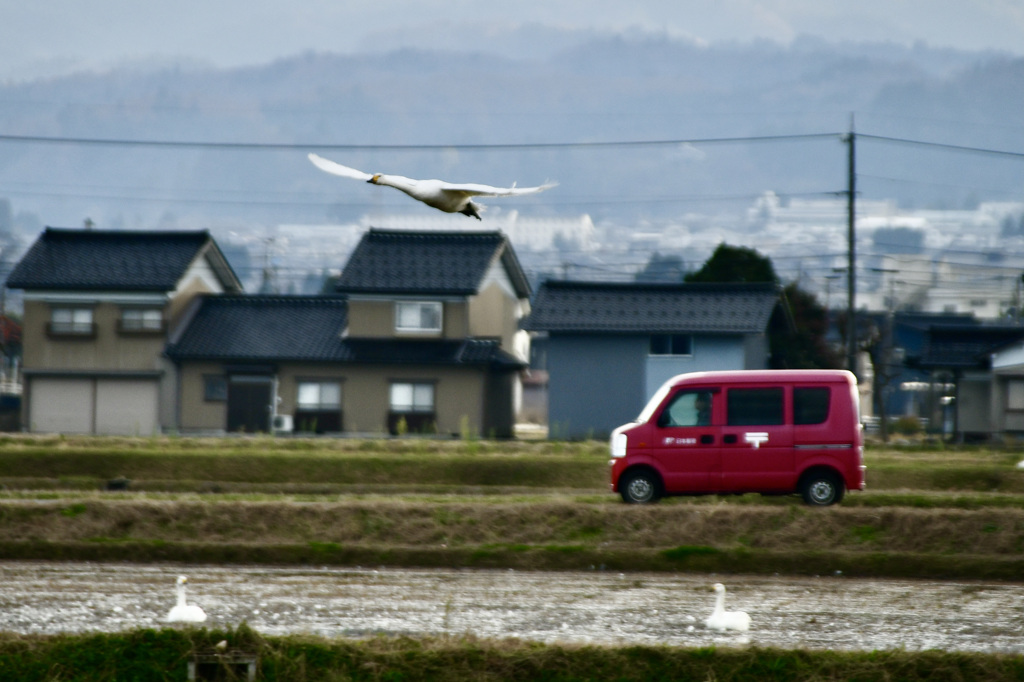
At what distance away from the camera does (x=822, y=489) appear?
16.2m

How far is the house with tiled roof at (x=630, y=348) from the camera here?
114 feet

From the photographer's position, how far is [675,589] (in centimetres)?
1297

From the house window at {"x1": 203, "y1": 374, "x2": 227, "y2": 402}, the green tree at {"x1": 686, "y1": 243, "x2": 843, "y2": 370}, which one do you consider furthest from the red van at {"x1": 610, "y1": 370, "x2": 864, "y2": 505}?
the house window at {"x1": 203, "y1": 374, "x2": 227, "y2": 402}

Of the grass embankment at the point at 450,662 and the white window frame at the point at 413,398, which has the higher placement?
the white window frame at the point at 413,398

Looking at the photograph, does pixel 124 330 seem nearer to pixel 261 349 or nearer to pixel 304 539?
pixel 261 349

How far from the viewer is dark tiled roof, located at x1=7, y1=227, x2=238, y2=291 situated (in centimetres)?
3812

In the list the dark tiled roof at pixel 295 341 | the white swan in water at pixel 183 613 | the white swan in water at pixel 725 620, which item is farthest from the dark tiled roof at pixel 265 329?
the white swan in water at pixel 725 620

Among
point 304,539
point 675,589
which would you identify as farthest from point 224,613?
point 675,589

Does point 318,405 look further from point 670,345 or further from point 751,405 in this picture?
point 751,405

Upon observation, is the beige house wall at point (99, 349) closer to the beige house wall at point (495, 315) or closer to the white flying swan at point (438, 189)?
the beige house wall at point (495, 315)

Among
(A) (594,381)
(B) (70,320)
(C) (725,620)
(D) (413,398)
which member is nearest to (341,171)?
(C) (725,620)

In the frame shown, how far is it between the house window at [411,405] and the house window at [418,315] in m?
2.04

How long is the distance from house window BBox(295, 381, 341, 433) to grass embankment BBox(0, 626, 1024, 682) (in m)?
28.1

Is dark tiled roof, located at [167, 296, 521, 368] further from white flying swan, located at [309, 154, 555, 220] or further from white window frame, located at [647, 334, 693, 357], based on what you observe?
white flying swan, located at [309, 154, 555, 220]
